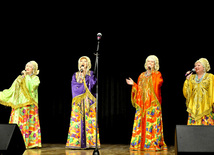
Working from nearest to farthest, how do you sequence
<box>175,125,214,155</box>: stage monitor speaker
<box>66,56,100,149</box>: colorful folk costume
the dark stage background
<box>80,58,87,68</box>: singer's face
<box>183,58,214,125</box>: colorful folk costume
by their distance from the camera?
<box>175,125,214,155</box>: stage monitor speaker → <box>183,58,214,125</box>: colorful folk costume → <box>66,56,100,149</box>: colorful folk costume → <box>80,58,87,68</box>: singer's face → the dark stage background

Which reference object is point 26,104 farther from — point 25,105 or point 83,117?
point 83,117

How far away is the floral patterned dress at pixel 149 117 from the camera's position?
649 centimetres

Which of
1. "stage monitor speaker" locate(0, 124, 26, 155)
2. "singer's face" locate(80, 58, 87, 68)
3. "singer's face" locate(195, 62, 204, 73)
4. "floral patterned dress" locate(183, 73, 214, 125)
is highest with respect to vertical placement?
"singer's face" locate(80, 58, 87, 68)

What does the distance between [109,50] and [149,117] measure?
2374 millimetres

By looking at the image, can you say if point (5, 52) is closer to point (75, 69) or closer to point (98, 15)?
point (75, 69)

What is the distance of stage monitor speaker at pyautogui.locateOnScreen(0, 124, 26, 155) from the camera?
375 cm

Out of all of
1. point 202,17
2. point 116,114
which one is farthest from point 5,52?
point 202,17

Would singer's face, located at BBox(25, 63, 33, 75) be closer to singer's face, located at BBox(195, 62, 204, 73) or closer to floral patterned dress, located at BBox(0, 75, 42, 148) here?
floral patterned dress, located at BBox(0, 75, 42, 148)

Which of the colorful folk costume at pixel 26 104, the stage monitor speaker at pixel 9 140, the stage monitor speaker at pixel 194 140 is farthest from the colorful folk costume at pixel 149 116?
the stage monitor speaker at pixel 9 140

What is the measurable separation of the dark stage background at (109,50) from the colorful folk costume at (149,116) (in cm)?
117

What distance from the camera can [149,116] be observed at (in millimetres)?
6562

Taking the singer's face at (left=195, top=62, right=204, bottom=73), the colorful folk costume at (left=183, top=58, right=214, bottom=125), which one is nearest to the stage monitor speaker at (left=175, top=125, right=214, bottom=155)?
the colorful folk costume at (left=183, top=58, right=214, bottom=125)

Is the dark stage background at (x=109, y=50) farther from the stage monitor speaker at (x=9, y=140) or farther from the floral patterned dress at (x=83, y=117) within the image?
the stage monitor speaker at (x=9, y=140)

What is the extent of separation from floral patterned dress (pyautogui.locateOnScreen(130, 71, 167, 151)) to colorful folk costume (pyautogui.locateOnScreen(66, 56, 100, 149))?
0.88 metres
